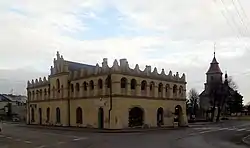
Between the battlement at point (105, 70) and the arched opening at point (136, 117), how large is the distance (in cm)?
477

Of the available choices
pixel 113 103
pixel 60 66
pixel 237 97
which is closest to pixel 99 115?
pixel 113 103

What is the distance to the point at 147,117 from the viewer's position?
51688 millimetres

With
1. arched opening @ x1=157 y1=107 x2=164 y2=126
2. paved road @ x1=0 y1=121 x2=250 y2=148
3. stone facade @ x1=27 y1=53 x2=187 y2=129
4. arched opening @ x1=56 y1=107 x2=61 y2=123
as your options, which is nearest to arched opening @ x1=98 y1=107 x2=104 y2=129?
stone facade @ x1=27 y1=53 x2=187 y2=129

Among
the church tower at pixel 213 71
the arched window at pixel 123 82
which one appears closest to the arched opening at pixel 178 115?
the arched window at pixel 123 82

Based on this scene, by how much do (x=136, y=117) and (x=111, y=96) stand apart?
16.8ft

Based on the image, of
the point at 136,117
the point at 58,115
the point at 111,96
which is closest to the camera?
the point at 111,96

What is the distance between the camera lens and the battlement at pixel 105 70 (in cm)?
4912

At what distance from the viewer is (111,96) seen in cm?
4809

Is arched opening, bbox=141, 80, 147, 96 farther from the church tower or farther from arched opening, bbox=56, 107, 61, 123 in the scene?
the church tower

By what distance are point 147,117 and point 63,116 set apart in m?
14.3

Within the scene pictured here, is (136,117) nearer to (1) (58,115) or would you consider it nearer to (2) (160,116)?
(2) (160,116)

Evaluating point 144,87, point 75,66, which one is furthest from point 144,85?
point 75,66

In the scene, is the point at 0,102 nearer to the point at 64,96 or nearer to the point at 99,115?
the point at 64,96

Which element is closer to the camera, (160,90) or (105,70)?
(105,70)
